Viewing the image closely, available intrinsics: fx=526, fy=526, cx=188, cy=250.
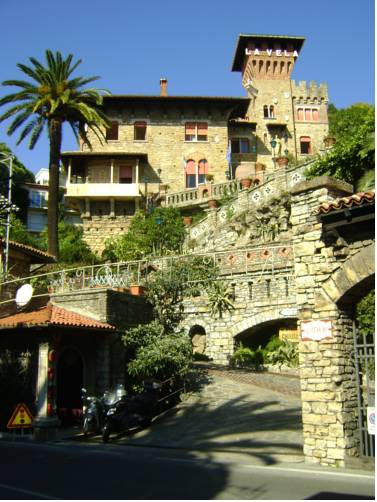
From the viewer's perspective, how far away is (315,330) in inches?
397

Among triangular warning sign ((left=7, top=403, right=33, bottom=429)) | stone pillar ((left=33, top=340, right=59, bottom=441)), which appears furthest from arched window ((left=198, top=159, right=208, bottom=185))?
triangular warning sign ((left=7, top=403, right=33, bottom=429))

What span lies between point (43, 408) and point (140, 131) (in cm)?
3447

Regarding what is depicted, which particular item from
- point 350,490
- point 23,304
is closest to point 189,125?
point 23,304

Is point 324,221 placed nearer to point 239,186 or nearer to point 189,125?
point 239,186

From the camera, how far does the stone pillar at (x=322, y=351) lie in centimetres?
952

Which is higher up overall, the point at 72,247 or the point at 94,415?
the point at 72,247

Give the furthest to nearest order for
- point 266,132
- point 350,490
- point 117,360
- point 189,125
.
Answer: point 266,132
point 189,125
point 117,360
point 350,490

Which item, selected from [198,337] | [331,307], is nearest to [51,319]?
[331,307]

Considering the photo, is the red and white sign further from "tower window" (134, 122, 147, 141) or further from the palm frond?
"tower window" (134, 122, 147, 141)

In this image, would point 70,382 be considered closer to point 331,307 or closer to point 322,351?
point 322,351

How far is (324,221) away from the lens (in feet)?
33.2

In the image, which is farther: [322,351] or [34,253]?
[34,253]

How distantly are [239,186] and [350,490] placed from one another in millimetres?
30723

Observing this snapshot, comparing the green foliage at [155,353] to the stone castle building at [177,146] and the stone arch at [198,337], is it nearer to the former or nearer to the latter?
the stone arch at [198,337]
